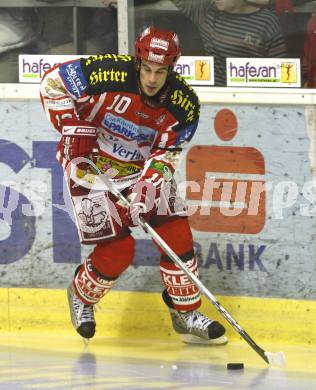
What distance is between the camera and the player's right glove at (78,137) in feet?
20.4

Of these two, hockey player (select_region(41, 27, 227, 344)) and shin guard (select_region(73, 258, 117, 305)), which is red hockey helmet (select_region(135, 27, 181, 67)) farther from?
shin guard (select_region(73, 258, 117, 305))

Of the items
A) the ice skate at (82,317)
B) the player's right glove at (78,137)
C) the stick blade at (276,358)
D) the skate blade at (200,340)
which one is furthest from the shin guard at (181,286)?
the player's right glove at (78,137)

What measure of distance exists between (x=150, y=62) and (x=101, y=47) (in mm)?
861

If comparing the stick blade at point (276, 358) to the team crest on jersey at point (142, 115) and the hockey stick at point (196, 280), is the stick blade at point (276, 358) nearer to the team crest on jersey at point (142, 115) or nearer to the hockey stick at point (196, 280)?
the hockey stick at point (196, 280)

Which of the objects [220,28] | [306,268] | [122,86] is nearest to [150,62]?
[122,86]

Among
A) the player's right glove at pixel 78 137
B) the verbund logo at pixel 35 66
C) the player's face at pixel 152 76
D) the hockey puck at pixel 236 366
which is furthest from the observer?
the verbund logo at pixel 35 66

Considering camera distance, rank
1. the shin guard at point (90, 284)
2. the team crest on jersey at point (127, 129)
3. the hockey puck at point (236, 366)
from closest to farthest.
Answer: the hockey puck at point (236, 366) < the team crest on jersey at point (127, 129) < the shin guard at point (90, 284)

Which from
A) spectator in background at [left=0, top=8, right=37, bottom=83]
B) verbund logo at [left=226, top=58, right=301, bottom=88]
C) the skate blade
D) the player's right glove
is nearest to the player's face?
the player's right glove

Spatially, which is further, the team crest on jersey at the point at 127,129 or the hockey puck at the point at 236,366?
the team crest on jersey at the point at 127,129

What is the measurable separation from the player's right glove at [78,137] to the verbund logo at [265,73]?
82 cm

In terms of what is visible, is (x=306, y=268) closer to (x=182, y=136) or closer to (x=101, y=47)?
(x=182, y=136)

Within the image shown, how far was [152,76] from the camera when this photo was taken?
241 inches

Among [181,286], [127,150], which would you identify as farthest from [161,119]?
[181,286]

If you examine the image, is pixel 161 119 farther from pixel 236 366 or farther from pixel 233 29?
pixel 236 366
